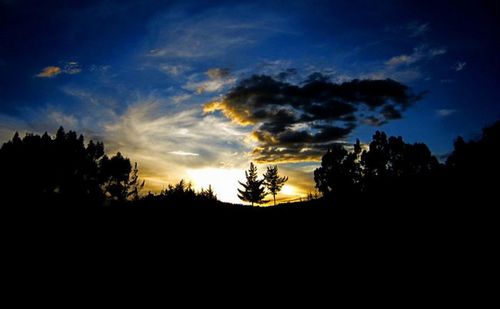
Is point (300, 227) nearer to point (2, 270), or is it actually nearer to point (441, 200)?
point (441, 200)

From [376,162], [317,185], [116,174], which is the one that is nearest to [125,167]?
[116,174]

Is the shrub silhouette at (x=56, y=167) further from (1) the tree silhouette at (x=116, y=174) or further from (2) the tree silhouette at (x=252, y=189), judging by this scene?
(2) the tree silhouette at (x=252, y=189)

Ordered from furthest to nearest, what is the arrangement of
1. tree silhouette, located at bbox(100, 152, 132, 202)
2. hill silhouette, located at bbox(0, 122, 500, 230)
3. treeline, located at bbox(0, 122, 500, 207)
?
tree silhouette, located at bbox(100, 152, 132, 202) < treeline, located at bbox(0, 122, 500, 207) < hill silhouette, located at bbox(0, 122, 500, 230)

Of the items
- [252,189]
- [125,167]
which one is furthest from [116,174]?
[252,189]

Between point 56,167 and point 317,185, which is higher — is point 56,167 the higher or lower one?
the higher one

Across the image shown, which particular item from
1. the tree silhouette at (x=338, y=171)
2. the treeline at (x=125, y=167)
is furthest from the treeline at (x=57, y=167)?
the tree silhouette at (x=338, y=171)

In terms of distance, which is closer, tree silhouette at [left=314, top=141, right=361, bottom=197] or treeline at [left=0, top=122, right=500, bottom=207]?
treeline at [left=0, top=122, right=500, bottom=207]

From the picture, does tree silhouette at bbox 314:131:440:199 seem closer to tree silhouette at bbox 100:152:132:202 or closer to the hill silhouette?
the hill silhouette

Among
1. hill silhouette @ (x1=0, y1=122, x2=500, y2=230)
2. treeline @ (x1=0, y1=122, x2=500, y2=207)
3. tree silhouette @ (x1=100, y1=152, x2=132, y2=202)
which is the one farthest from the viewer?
tree silhouette @ (x1=100, y1=152, x2=132, y2=202)

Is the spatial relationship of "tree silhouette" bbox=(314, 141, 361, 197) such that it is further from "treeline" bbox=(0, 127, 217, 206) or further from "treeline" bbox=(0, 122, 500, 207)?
"treeline" bbox=(0, 127, 217, 206)

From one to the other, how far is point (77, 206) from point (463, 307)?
16.4 meters

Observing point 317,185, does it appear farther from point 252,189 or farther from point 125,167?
point 125,167

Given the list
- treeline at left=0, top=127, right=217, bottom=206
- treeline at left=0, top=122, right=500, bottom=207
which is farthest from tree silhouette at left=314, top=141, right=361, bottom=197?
treeline at left=0, top=127, right=217, bottom=206

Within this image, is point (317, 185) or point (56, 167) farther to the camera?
point (317, 185)
